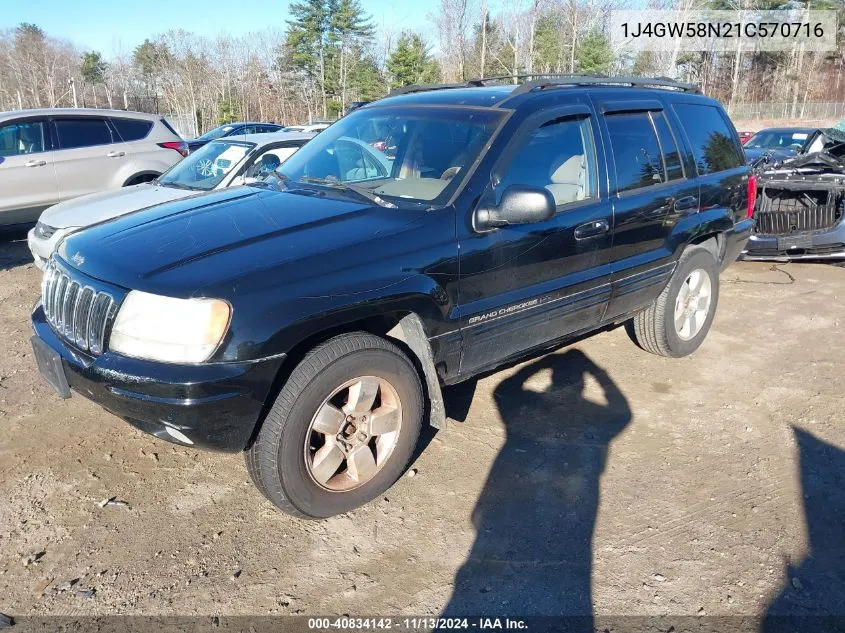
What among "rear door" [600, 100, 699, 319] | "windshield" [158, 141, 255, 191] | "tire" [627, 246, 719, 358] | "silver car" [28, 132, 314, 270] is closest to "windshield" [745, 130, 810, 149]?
"tire" [627, 246, 719, 358]

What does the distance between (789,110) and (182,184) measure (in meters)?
50.1

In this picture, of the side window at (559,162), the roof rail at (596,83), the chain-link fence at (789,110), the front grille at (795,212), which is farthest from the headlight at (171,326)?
the chain-link fence at (789,110)

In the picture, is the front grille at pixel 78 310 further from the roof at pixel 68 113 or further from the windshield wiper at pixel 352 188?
the roof at pixel 68 113

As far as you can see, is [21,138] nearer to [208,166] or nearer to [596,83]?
[208,166]

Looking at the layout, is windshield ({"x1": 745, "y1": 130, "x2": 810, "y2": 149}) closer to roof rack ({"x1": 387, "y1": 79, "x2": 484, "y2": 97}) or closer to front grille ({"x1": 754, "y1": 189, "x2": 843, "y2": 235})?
front grille ({"x1": 754, "y1": 189, "x2": 843, "y2": 235})

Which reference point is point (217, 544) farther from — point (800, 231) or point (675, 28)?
point (675, 28)

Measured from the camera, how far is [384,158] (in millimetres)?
3900

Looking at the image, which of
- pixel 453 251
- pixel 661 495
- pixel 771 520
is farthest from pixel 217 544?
pixel 771 520

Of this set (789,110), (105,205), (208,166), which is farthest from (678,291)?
(789,110)

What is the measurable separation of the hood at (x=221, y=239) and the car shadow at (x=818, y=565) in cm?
225

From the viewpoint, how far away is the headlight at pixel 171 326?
2547mm

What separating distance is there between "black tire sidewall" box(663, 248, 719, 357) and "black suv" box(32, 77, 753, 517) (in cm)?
25

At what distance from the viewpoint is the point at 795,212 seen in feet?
25.5

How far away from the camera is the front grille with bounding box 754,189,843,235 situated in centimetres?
745
